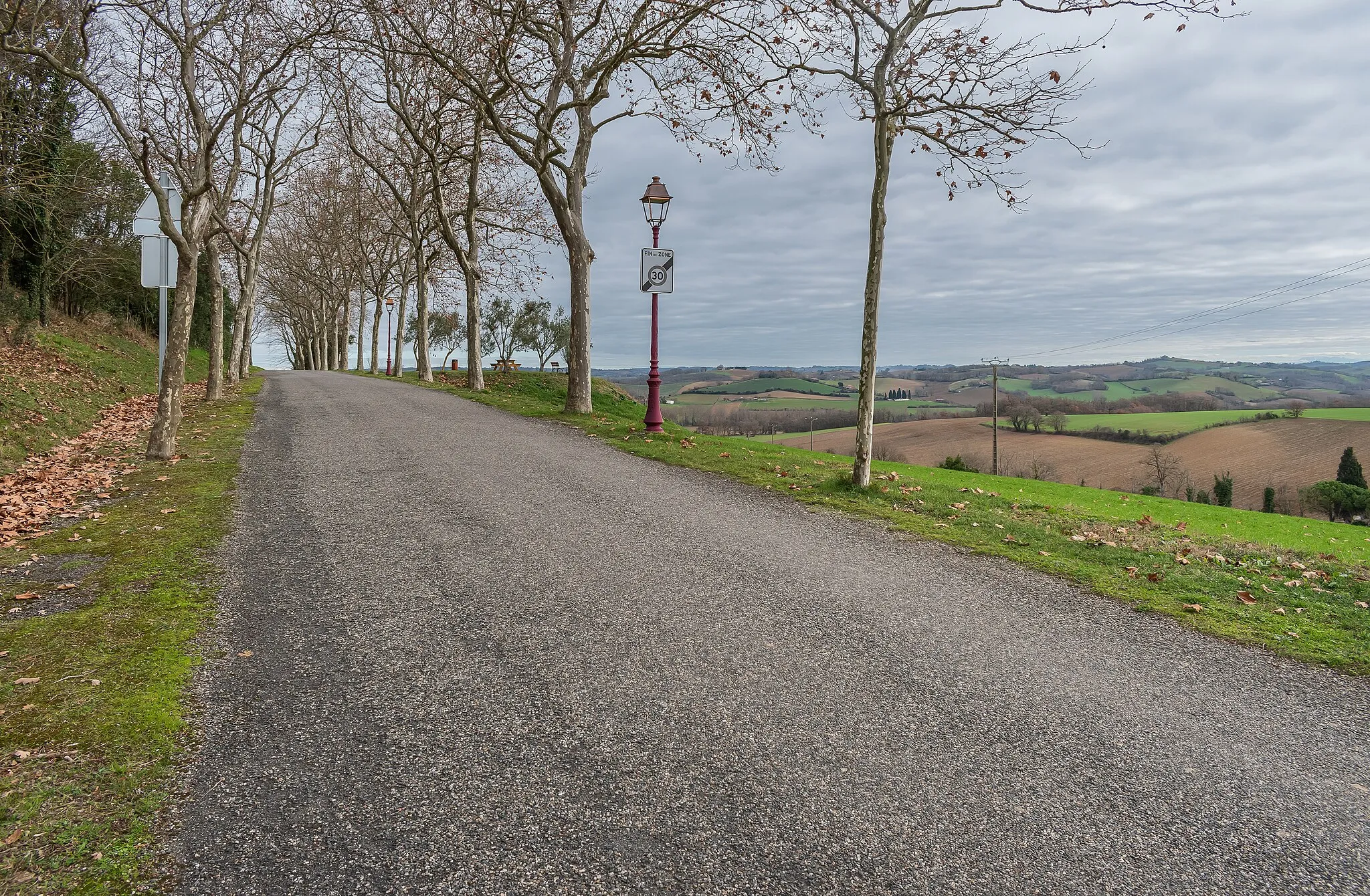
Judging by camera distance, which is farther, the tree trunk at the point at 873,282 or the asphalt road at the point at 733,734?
the tree trunk at the point at 873,282

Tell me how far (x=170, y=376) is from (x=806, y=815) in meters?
11.0

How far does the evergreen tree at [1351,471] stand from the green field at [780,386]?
43.7 meters

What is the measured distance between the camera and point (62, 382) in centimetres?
1532

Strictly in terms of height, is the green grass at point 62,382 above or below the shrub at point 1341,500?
above

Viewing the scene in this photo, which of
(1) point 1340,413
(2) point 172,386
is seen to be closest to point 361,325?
(2) point 172,386

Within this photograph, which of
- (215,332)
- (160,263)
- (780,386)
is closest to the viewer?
(160,263)

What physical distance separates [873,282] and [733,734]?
8362 millimetres

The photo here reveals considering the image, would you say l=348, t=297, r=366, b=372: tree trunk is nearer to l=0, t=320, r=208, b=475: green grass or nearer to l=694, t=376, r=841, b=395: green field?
l=0, t=320, r=208, b=475: green grass

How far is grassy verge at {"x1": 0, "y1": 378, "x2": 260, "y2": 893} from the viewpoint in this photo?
2684mm

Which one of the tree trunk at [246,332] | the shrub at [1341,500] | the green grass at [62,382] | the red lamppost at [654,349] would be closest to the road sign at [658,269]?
the red lamppost at [654,349]

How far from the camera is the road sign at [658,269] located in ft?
51.2

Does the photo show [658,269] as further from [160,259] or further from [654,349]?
[160,259]

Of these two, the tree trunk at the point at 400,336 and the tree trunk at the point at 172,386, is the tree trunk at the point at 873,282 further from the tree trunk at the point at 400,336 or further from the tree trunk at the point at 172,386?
the tree trunk at the point at 400,336

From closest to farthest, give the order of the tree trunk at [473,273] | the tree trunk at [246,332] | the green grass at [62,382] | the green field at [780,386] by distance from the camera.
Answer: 1. the green grass at [62,382]
2. the tree trunk at [473,273]
3. the tree trunk at [246,332]
4. the green field at [780,386]
